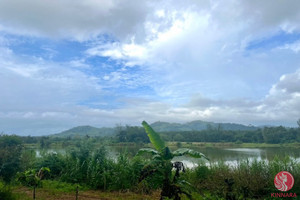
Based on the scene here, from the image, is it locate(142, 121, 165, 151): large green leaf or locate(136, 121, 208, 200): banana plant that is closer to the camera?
locate(136, 121, 208, 200): banana plant

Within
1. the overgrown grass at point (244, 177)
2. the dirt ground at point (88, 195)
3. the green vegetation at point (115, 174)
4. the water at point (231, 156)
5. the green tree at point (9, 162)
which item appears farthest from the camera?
the water at point (231, 156)

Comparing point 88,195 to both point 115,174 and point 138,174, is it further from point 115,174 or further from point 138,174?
point 138,174

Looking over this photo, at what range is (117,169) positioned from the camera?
6.61 metres

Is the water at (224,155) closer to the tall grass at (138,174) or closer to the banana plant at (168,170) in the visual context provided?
the tall grass at (138,174)

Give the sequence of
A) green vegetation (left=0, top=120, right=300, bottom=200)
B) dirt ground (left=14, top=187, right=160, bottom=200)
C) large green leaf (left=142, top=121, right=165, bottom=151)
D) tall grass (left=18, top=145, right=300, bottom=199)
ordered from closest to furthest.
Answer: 1. large green leaf (left=142, top=121, right=165, bottom=151)
2. dirt ground (left=14, top=187, right=160, bottom=200)
3. green vegetation (left=0, top=120, right=300, bottom=200)
4. tall grass (left=18, top=145, right=300, bottom=199)

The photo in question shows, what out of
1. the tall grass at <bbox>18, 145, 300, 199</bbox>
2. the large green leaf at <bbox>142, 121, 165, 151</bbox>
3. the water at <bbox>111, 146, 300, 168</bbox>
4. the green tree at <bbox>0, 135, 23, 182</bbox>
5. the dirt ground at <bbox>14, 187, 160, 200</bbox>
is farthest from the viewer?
the water at <bbox>111, 146, 300, 168</bbox>

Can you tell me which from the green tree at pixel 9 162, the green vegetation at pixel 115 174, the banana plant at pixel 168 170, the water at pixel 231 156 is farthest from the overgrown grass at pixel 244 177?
the green tree at pixel 9 162

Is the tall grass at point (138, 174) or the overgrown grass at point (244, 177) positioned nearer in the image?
the overgrown grass at point (244, 177)

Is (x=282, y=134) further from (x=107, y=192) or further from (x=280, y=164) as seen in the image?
(x=107, y=192)

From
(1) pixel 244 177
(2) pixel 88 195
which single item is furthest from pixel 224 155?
(2) pixel 88 195

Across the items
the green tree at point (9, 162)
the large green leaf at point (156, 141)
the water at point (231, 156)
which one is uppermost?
the large green leaf at point (156, 141)

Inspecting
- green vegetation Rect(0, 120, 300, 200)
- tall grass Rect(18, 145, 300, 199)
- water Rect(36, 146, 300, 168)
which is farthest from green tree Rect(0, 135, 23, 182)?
water Rect(36, 146, 300, 168)

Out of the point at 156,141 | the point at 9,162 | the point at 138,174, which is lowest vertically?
the point at 138,174

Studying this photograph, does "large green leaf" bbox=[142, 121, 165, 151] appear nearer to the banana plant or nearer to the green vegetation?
the green vegetation
